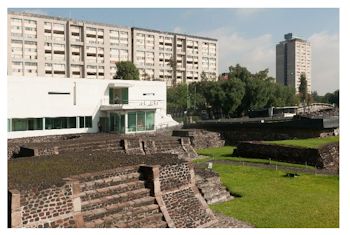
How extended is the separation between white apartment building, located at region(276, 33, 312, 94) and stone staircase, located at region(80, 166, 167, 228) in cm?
10048

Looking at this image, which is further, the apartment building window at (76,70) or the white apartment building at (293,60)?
the white apartment building at (293,60)

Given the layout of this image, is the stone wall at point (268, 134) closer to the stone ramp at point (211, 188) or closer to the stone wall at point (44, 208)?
the stone ramp at point (211, 188)

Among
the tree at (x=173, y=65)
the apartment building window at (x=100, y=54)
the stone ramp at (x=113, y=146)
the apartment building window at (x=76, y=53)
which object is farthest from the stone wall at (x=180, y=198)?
the tree at (x=173, y=65)

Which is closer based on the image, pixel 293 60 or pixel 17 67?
pixel 17 67

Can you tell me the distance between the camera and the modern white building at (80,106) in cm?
3014

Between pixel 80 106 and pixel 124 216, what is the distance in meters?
23.9

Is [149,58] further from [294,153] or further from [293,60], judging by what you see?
[294,153]

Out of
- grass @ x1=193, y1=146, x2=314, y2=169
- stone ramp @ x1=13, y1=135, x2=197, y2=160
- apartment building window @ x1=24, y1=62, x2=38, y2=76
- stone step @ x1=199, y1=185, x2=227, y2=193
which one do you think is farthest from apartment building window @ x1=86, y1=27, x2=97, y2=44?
stone step @ x1=199, y1=185, x2=227, y2=193

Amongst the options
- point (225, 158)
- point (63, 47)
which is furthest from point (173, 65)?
point (225, 158)

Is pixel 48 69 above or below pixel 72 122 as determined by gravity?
above

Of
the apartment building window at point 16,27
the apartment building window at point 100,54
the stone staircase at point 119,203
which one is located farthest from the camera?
the apartment building window at point 100,54

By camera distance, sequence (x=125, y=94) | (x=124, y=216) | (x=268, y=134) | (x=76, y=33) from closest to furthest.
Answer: (x=124, y=216) → (x=268, y=134) → (x=125, y=94) → (x=76, y=33)

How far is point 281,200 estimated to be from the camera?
588 inches

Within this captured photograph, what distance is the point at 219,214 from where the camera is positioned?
13.7 meters
